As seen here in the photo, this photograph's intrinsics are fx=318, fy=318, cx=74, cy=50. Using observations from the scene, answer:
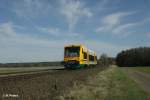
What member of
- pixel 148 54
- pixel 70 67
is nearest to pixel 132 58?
pixel 148 54

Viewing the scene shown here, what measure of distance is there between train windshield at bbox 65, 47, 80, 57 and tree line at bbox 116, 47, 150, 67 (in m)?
114

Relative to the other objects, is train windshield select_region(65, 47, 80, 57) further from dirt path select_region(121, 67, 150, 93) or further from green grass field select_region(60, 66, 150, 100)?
green grass field select_region(60, 66, 150, 100)

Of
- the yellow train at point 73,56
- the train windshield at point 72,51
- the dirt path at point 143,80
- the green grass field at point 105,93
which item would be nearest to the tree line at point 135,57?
the yellow train at point 73,56

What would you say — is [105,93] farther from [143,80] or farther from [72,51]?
[72,51]

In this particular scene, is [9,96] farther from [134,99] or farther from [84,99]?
[134,99]

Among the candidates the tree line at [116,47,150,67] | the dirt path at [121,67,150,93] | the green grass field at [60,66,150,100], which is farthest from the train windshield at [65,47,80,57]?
the tree line at [116,47,150,67]

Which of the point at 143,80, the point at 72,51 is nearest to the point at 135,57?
the point at 72,51

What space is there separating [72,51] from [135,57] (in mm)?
124588

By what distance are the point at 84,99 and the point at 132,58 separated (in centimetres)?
15736

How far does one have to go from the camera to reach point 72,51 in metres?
45.2

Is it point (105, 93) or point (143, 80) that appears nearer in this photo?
point (105, 93)

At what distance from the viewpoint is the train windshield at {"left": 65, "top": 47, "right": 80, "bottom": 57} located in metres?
44.7

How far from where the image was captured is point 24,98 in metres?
12.0

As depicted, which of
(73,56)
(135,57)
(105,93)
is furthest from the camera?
(135,57)
